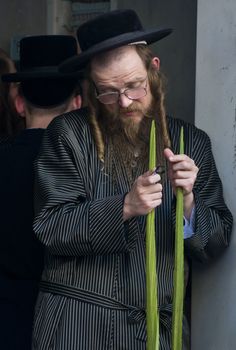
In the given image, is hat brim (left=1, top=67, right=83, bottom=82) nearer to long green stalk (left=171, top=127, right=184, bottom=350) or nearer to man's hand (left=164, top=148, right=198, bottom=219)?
man's hand (left=164, top=148, right=198, bottom=219)

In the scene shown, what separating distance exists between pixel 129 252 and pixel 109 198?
19cm

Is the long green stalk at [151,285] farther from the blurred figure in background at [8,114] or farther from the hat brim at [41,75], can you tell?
the blurred figure in background at [8,114]

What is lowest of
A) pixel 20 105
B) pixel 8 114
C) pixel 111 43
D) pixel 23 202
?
pixel 23 202

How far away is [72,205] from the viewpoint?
2.75m

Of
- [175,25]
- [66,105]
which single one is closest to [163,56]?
[175,25]

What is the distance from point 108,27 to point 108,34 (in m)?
0.02

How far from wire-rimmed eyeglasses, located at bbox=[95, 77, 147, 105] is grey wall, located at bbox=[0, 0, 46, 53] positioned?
193 cm

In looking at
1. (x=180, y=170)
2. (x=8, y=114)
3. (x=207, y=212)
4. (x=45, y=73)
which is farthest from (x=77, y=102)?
(x=180, y=170)

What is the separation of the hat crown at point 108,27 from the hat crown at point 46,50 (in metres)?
0.54

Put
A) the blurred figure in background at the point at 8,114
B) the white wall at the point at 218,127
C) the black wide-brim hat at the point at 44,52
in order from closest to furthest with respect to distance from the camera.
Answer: the white wall at the point at 218,127, the black wide-brim hat at the point at 44,52, the blurred figure in background at the point at 8,114

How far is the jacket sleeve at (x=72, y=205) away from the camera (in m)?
2.66

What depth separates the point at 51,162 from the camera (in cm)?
284

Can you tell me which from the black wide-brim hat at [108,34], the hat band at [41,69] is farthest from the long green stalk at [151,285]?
the hat band at [41,69]

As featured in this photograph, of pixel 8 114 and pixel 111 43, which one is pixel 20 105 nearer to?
pixel 8 114
